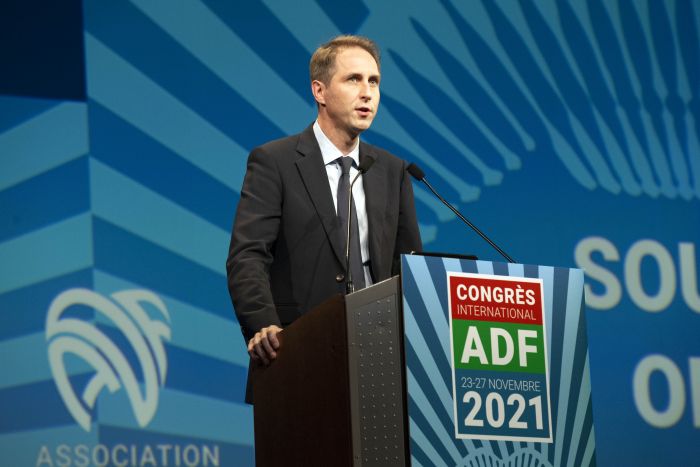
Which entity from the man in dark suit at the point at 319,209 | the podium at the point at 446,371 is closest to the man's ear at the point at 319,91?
the man in dark suit at the point at 319,209

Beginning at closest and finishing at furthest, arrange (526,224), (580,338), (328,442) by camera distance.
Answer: (328,442), (580,338), (526,224)

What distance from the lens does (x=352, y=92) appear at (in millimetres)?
2752

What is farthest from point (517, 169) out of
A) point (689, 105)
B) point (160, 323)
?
point (160, 323)

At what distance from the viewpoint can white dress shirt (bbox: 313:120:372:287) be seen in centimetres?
267

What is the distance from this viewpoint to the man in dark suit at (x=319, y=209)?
2.55 metres

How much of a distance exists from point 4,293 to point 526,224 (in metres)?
2.04

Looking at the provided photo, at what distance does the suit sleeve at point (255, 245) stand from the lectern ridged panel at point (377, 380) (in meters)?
0.42

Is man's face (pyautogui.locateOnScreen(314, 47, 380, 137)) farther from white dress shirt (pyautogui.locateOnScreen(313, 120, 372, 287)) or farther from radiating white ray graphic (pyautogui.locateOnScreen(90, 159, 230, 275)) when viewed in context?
radiating white ray graphic (pyautogui.locateOnScreen(90, 159, 230, 275))

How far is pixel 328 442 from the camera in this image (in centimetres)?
208

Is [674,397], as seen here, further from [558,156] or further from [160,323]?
[160,323]

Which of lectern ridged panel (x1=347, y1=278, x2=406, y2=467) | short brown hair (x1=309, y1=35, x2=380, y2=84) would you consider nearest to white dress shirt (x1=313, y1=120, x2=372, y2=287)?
short brown hair (x1=309, y1=35, x2=380, y2=84)

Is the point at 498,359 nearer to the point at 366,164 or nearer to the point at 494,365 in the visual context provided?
the point at 494,365

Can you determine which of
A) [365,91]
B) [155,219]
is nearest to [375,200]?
[365,91]

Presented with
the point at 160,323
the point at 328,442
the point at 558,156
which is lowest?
the point at 328,442
